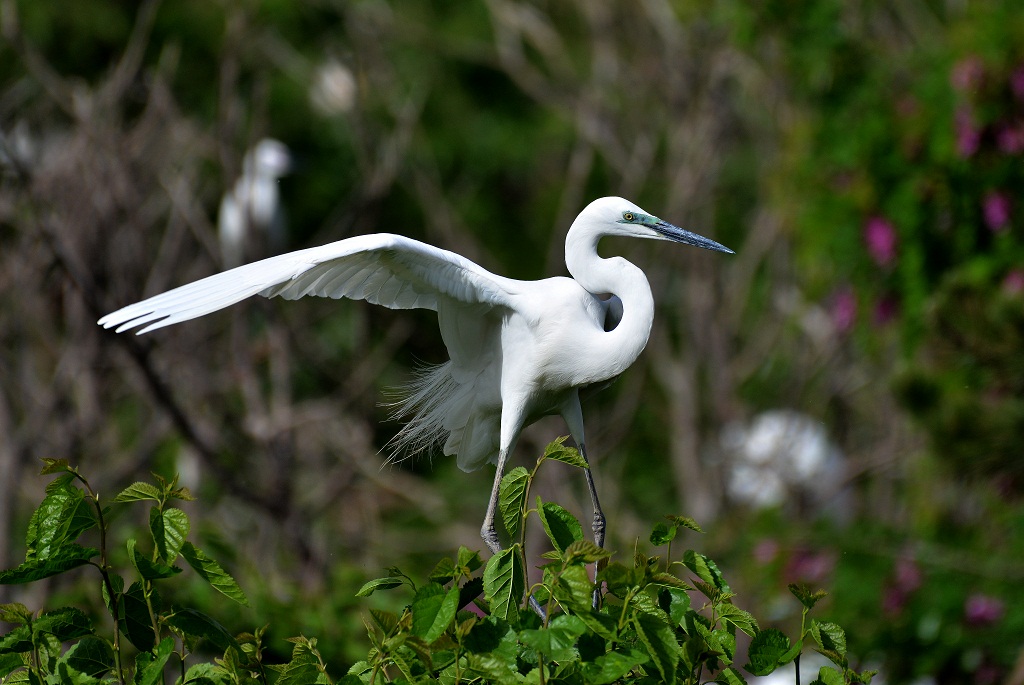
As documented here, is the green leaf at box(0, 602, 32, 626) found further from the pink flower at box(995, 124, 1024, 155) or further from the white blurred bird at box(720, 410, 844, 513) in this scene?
the white blurred bird at box(720, 410, 844, 513)

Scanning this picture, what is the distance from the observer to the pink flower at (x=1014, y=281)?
4379 mm

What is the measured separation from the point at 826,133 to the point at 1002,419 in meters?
1.58

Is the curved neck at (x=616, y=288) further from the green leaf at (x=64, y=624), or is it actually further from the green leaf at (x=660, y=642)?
the green leaf at (x=64, y=624)

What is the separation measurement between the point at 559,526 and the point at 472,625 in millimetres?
218

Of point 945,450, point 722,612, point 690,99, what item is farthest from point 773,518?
point 722,612

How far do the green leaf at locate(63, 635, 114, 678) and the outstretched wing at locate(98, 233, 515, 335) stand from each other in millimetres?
580

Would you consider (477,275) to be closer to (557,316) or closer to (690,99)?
(557,316)

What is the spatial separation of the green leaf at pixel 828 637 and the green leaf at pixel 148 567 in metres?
1.01

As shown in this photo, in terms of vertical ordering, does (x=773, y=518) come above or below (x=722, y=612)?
below

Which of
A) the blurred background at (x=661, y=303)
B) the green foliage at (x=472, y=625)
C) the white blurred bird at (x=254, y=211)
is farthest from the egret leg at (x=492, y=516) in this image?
the white blurred bird at (x=254, y=211)

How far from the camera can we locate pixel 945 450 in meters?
4.20

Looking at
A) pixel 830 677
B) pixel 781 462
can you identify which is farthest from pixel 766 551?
pixel 830 677

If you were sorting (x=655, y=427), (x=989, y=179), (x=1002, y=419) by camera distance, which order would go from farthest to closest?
(x=655, y=427)
(x=989, y=179)
(x=1002, y=419)

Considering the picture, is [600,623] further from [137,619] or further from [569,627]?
[137,619]
